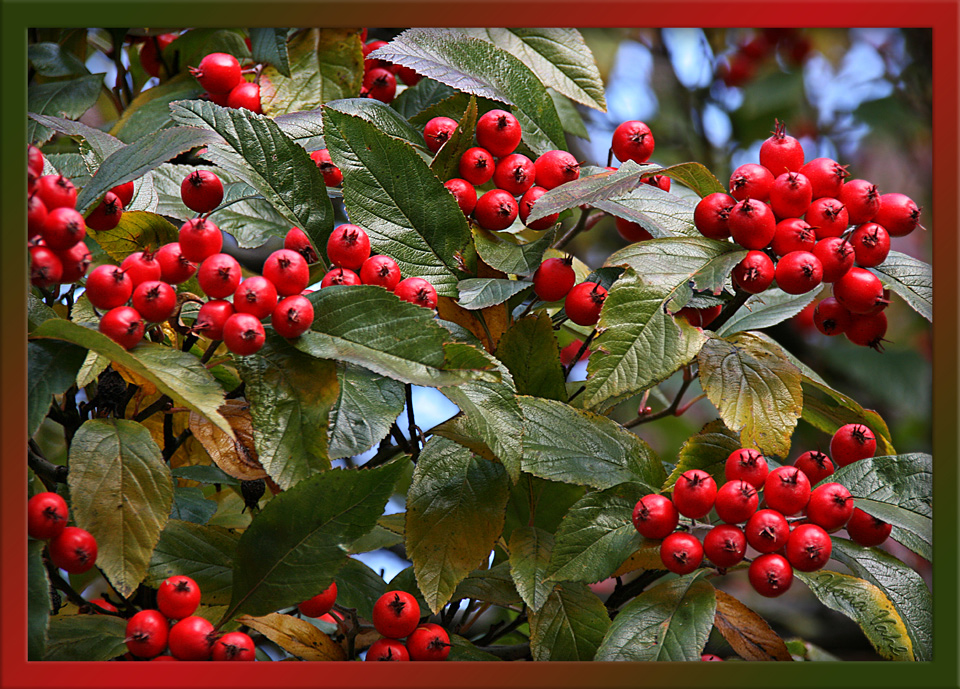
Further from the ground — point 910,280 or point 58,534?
point 910,280

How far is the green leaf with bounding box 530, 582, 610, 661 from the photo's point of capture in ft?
2.82

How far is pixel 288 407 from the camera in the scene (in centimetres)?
76

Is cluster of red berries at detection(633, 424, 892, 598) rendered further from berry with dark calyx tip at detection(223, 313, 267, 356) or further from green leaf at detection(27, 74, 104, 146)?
green leaf at detection(27, 74, 104, 146)

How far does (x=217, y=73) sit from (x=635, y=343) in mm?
702

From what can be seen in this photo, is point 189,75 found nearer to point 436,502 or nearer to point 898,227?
point 436,502

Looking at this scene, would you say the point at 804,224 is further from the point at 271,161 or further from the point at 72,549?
the point at 72,549

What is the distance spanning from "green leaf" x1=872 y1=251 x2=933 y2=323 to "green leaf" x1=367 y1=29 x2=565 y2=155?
421 millimetres

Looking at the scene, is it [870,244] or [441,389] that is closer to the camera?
[441,389]

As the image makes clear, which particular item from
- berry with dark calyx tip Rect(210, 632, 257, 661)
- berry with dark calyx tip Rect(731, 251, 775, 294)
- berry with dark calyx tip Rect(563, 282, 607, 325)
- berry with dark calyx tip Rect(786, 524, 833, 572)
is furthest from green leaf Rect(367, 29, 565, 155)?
berry with dark calyx tip Rect(210, 632, 257, 661)

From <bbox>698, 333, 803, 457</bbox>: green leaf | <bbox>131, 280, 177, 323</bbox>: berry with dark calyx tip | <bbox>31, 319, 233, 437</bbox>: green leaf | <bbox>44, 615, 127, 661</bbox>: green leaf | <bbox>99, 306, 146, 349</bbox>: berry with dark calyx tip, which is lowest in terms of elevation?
<bbox>44, 615, 127, 661</bbox>: green leaf

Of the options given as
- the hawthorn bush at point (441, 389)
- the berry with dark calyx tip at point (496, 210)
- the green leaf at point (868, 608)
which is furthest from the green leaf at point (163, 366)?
the green leaf at point (868, 608)

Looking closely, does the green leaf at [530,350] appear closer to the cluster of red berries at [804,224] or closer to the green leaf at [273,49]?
the cluster of red berries at [804,224]

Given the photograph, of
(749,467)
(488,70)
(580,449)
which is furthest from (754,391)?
(488,70)
